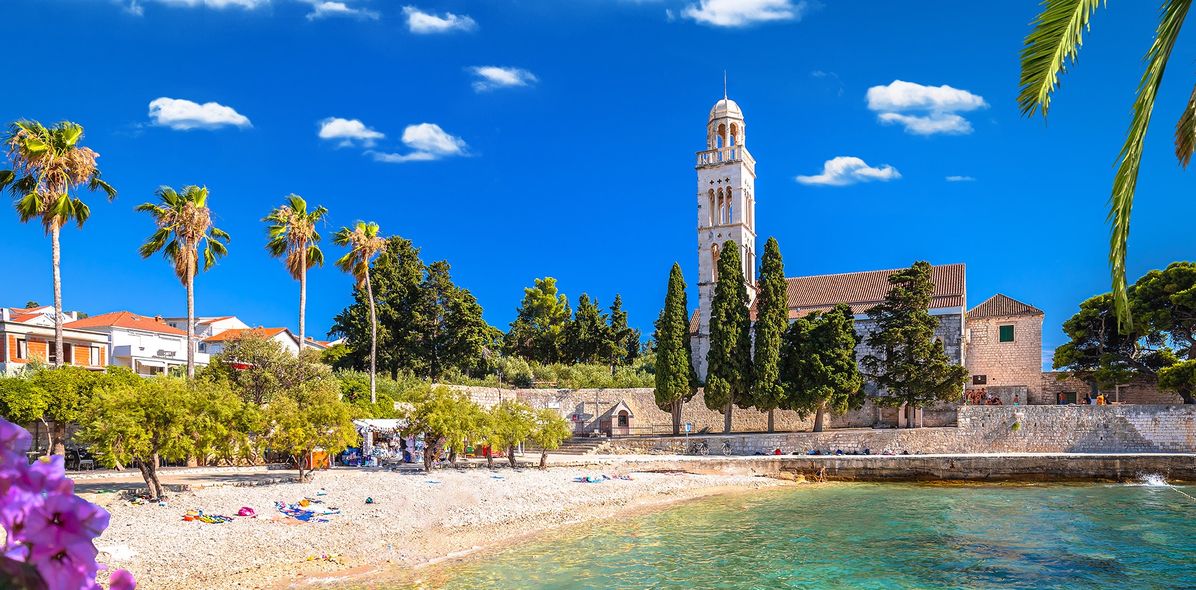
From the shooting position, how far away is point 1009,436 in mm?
37062

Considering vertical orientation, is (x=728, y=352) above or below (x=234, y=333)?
below

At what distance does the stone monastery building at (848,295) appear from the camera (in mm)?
42938

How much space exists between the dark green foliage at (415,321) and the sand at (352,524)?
18.7 meters

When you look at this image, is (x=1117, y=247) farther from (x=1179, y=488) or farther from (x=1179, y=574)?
(x=1179, y=488)

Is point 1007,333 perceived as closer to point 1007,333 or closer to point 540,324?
point 1007,333

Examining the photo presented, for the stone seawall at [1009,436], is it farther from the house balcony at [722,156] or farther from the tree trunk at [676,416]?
the house balcony at [722,156]

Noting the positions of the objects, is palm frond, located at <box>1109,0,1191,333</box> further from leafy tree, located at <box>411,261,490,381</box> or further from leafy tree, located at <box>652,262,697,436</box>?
leafy tree, located at <box>411,261,490,381</box>

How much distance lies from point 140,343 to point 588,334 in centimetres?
2613

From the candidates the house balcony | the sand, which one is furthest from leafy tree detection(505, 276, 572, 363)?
the sand

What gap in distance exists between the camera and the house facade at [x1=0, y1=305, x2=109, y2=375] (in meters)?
33.4

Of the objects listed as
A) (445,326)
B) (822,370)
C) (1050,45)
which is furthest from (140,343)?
(1050,45)

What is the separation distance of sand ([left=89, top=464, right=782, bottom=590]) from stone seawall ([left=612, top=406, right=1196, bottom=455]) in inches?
346

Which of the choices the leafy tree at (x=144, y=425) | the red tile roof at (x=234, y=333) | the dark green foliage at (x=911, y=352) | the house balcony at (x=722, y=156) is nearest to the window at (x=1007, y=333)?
the dark green foliage at (x=911, y=352)

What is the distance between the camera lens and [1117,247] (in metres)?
4.49
